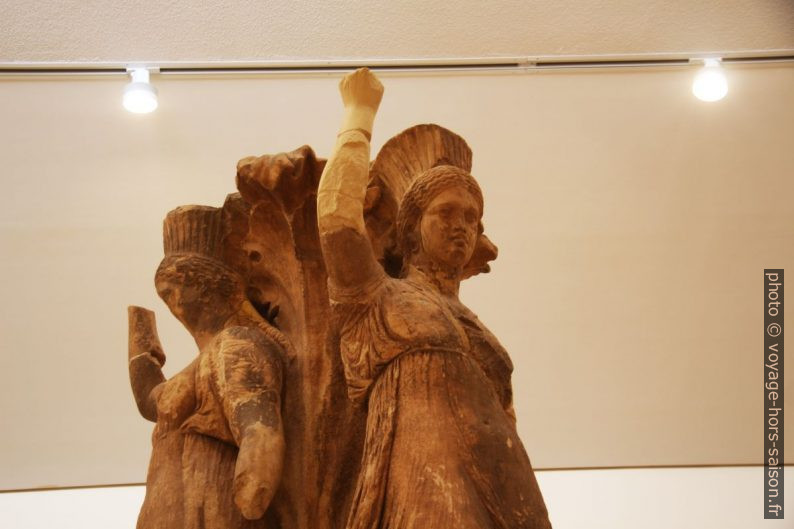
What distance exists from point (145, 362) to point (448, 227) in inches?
40.6

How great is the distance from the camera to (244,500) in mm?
2621

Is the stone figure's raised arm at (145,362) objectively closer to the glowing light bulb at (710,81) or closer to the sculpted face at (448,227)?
the sculpted face at (448,227)

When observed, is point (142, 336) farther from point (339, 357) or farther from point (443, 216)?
point (443, 216)

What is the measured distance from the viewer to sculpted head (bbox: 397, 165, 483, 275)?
2953 millimetres

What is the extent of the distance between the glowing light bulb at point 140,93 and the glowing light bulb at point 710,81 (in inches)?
85.9

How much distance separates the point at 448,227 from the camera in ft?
9.68

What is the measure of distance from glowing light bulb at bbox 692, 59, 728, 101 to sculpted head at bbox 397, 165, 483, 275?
1713mm

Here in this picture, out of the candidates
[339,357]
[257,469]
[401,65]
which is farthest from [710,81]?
[257,469]

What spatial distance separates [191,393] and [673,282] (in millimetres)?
2602

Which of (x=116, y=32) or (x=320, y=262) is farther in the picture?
(x=116, y=32)

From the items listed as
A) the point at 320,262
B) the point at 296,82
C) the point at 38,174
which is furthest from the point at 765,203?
the point at 38,174

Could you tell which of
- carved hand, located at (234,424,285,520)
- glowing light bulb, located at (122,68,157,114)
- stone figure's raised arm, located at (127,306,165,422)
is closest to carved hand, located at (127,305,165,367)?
stone figure's raised arm, located at (127,306,165,422)

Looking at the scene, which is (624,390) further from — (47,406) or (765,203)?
(47,406)

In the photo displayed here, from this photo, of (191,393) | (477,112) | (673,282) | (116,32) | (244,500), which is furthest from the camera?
(673,282)
